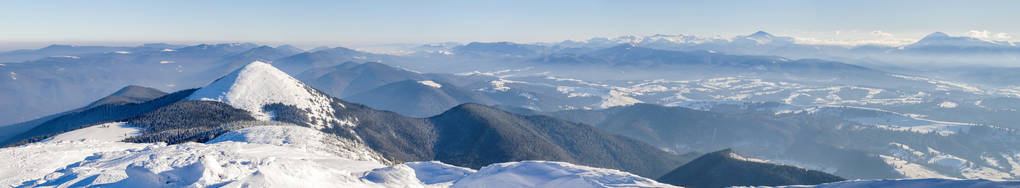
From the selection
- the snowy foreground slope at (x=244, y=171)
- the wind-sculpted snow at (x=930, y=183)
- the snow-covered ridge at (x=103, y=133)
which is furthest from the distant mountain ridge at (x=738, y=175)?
the snow-covered ridge at (x=103, y=133)

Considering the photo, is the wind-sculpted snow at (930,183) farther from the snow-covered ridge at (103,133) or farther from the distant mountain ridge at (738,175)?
the snow-covered ridge at (103,133)

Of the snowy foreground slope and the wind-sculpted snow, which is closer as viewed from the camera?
the wind-sculpted snow

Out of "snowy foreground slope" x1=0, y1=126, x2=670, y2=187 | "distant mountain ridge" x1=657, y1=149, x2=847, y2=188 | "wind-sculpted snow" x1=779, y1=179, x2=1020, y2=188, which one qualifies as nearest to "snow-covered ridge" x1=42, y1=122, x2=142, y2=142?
"snowy foreground slope" x1=0, y1=126, x2=670, y2=187

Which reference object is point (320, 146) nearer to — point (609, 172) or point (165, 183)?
point (165, 183)

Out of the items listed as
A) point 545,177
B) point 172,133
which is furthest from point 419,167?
point 172,133

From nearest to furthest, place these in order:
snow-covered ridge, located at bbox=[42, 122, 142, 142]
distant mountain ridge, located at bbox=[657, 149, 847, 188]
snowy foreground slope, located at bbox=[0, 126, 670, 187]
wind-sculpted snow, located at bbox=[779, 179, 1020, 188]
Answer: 1. wind-sculpted snow, located at bbox=[779, 179, 1020, 188]
2. snowy foreground slope, located at bbox=[0, 126, 670, 187]
3. snow-covered ridge, located at bbox=[42, 122, 142, 142]
4. distant mountain ridge, located at bbox=[657, 149, 847, 188]

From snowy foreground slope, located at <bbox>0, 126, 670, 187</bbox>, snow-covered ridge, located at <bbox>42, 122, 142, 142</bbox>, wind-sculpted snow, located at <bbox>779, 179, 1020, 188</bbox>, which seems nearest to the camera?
wind-sculpted snow, located at <bbox>779, 179, 1020, 188</bbox>

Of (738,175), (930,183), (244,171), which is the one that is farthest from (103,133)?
(738,175)

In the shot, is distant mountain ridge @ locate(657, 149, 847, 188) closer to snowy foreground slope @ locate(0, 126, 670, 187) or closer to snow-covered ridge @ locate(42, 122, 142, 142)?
snowy foreground slope @ locate(0, 126, 670, 187)

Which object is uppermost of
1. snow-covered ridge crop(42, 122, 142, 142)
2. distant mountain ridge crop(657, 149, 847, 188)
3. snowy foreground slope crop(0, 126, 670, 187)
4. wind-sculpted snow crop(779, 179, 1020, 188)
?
wind-sculpted snow crop(779, 179, 1020, 188)
